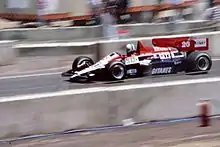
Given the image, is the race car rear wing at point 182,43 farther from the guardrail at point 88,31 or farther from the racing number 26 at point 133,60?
the guardrail at point 88,31

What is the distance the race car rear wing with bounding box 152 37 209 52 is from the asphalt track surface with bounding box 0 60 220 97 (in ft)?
2.29

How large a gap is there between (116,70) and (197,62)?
228cm

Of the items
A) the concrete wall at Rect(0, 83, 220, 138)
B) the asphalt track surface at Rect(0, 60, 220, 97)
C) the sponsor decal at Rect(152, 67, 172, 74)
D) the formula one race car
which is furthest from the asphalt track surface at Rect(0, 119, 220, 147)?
the sponsor decal at Rect(152, 67, 172, 74)

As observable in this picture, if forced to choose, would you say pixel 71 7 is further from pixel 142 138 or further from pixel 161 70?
pixel 142 138

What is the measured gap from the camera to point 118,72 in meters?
14.4

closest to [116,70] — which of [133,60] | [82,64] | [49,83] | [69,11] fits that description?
[133,60]

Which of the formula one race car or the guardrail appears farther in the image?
the guardrail

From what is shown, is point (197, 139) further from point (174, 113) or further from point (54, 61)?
point (54, 61)

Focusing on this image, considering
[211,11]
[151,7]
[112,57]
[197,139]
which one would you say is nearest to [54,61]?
[112,57]

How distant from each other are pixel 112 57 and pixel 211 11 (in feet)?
36.5

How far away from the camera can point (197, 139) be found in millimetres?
8672

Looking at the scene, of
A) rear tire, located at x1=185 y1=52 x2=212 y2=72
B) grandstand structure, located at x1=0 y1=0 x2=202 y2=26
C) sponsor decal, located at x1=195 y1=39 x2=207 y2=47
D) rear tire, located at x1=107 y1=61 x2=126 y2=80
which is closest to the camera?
rear tire, located at x1=107 y1=61 x2=126 y2=80

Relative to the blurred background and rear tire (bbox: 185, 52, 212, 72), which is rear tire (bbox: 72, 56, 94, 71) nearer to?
rear tire (bbox: 185, 52, 212, 72)

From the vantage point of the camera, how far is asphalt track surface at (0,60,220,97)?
13742mm
